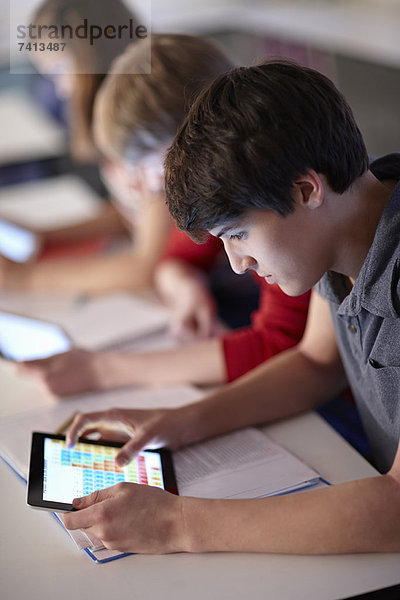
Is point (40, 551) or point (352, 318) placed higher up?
point (352, 318)

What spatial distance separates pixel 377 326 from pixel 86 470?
440 mm

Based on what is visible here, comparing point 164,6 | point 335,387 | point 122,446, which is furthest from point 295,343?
point 164,6

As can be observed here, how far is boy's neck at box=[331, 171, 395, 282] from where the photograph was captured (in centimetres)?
96

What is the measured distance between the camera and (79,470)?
3.49 ft

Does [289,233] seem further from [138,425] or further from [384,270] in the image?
[138,425]

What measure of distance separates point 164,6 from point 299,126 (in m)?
3.69

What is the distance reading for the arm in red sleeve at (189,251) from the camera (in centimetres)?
190

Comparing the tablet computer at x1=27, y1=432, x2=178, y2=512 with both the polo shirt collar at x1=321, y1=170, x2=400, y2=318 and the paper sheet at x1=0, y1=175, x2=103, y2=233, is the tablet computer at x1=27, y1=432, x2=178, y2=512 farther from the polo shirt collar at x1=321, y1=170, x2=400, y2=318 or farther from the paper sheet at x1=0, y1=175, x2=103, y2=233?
the paper sheet at x1=0, y1=175, x2=103, y2=233

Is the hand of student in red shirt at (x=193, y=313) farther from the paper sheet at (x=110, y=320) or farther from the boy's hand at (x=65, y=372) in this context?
the boy's hand at (x=65, y=372)

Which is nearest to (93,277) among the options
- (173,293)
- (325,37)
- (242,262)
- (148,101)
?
(173,293)

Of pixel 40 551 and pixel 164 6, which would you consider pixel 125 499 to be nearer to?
pixel 40 551

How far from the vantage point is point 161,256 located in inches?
74.7

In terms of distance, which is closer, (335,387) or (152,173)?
(335,387)

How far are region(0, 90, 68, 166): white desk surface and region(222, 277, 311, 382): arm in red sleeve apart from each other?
1.51 m
